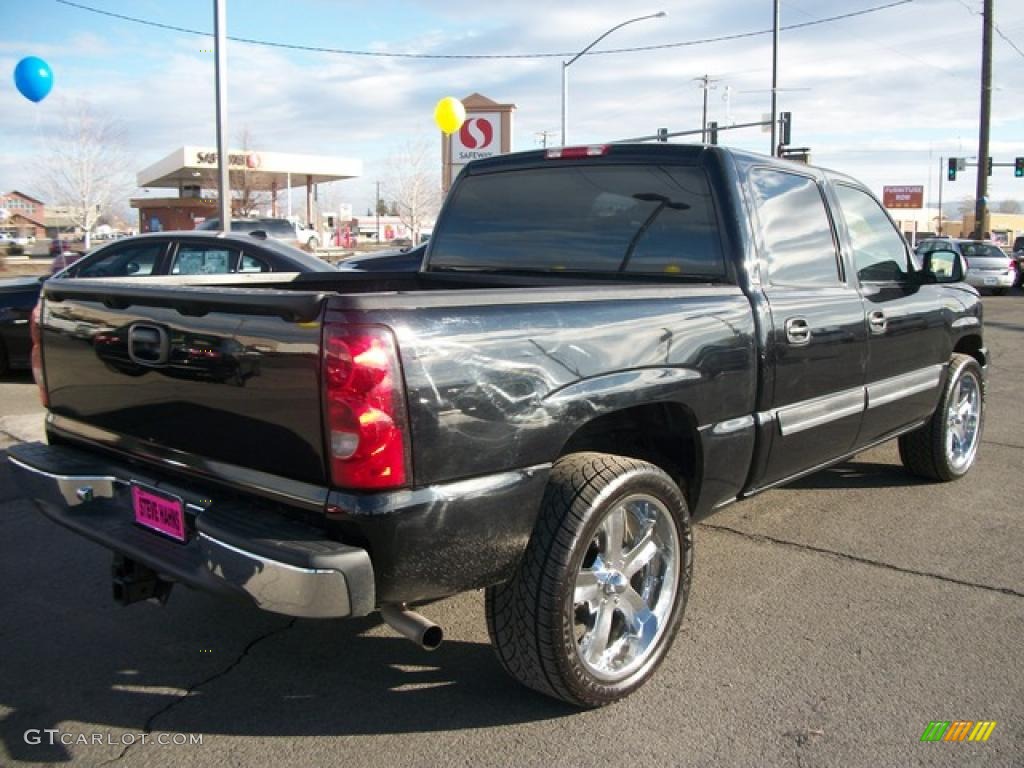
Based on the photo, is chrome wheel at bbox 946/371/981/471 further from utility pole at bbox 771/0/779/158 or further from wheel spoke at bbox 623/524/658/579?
utility pole at bbox 771/0/779/158

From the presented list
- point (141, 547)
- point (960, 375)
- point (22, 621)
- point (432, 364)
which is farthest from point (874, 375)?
point (22, 621)

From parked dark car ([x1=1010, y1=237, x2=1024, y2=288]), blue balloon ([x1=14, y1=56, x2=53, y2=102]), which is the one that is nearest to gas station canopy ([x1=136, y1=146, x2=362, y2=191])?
blue balloon ([x1=14, y1=56, x2=53, y2=102])

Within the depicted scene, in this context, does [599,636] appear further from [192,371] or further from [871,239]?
[871,239]

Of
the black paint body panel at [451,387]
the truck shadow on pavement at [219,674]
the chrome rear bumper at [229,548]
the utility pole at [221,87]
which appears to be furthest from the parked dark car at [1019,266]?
the chrome rear bumper at [229,548]

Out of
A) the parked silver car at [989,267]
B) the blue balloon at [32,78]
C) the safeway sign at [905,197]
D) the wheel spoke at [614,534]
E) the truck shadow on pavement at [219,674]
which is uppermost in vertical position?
the safeway sign at [905,197]

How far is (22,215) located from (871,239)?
126147 mm

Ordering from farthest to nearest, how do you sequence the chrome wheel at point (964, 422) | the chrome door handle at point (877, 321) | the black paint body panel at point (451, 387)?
1. the chrome wheel at point (964, 422)
2. the chrome door handle at point (877, 321)
3. the black paint body panel at point (451, 387)

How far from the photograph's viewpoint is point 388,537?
2439 millimetres

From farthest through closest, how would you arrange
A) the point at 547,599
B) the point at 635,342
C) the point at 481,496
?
1. the point at 635,342
2. the point at 547,599
3. the point at 481,496

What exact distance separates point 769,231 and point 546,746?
2.40 meters

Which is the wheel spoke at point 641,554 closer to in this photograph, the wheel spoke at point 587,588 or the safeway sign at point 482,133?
the wheel spoke at point 587,588

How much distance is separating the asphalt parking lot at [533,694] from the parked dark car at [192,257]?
3.72m

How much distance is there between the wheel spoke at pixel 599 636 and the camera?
3055mm

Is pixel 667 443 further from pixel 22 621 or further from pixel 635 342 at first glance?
pixel 22 621
